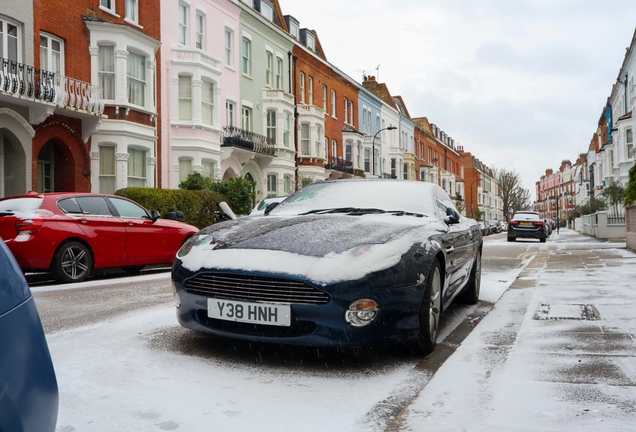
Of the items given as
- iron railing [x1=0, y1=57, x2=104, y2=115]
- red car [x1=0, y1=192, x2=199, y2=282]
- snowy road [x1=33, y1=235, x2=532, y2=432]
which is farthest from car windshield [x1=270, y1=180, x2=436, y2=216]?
iron railing [x1=0, y1=57, x2=104, y2=115]

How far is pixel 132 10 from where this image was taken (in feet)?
73.8

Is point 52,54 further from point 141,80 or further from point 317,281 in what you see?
point 317,281

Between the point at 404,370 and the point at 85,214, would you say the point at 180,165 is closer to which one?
the point at 85,214

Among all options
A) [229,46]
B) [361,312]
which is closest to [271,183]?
[229,46]

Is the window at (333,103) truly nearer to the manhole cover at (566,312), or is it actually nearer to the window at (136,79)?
the window at (136,79)

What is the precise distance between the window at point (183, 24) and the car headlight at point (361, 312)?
77.0 ft

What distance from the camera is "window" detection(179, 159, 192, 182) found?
24703mm

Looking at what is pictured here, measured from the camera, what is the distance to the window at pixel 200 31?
2652 centimetres

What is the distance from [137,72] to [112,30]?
1808mm

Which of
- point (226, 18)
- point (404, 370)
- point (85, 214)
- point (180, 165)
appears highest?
point (226, 18)

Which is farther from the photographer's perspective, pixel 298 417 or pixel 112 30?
pixel 112 30

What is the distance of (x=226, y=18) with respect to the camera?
2845 centimetres

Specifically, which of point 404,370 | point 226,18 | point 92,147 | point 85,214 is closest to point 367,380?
point 404,370

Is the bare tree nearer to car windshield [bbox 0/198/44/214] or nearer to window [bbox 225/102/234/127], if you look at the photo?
window [bbox 225/102/234/127]
